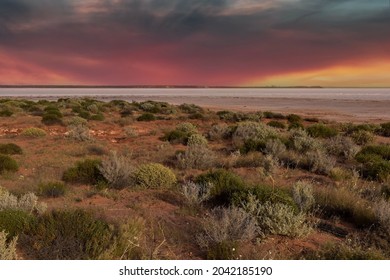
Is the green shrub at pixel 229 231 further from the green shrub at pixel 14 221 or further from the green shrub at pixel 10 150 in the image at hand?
the green shrub at pixel 10 150

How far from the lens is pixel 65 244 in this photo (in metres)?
5.70

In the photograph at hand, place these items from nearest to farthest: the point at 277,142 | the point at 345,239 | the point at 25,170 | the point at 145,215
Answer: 1. the point at 345,239
2. the point at 145,215
3. the point at 25,170
4. the point at 277,142

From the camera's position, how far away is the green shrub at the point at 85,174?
35.0ft

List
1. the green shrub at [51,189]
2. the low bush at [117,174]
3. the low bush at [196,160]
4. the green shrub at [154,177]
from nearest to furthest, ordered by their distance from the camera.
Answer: the green shrub at [51,189] < the green shrub at [154,177] < the low bush at [117,174] < the low bush at [196,160]

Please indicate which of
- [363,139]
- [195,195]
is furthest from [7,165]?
[363,139]

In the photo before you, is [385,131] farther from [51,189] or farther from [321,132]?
[51,189]

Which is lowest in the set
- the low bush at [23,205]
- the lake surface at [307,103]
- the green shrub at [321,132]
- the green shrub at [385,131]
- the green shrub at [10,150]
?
the lake surface at [307,103]

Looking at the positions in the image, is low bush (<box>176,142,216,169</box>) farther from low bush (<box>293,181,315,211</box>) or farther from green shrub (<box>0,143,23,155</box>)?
green shrub (<box>0,143,23,155</box>)

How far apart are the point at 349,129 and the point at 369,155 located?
11.7 m

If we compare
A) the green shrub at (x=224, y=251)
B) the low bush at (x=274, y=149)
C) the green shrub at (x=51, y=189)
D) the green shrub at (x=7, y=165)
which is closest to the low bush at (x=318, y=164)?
the low bush at (x=274, y=149)

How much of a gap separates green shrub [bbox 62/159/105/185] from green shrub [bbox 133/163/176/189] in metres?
1.20

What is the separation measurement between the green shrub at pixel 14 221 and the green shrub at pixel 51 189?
8.29 ft
